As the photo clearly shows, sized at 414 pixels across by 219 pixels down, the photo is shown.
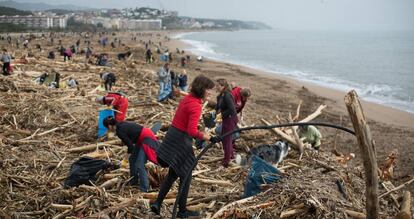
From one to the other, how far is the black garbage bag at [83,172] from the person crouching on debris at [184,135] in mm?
1910

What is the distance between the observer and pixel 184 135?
5.02 metres

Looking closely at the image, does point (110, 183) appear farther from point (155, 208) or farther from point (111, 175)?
point (155, 208)

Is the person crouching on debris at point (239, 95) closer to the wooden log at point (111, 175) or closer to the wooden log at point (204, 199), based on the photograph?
the wooden log at point (204, 199)

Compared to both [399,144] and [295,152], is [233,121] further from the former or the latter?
[399,144]

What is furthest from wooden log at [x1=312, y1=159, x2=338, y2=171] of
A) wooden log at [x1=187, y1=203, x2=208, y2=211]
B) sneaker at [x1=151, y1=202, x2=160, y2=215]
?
sneaker at [x1=151, y1=202, x2=160, y2=215]

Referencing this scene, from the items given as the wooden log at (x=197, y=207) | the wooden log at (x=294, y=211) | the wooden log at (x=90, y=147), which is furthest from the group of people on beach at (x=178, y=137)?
the wooden log at (x=294, y=211)

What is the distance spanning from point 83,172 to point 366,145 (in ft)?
14.9

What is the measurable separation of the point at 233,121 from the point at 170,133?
285cm

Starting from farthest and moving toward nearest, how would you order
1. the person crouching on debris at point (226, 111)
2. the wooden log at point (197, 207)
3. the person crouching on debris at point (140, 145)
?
the person crouching on debris at point (226, 111), the person crouching on debris at point (140, 145), the wooden log at point (197, 207)

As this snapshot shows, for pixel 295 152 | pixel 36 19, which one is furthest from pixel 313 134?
pixel 36 19

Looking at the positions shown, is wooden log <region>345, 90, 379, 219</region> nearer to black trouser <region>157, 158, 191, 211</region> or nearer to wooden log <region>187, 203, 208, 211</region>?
black trouser <region>157, 158, 191, 211</region>

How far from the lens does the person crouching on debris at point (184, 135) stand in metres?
4.88

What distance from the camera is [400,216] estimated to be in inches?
169

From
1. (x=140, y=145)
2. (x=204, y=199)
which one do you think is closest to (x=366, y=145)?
(x=204, y=199)
